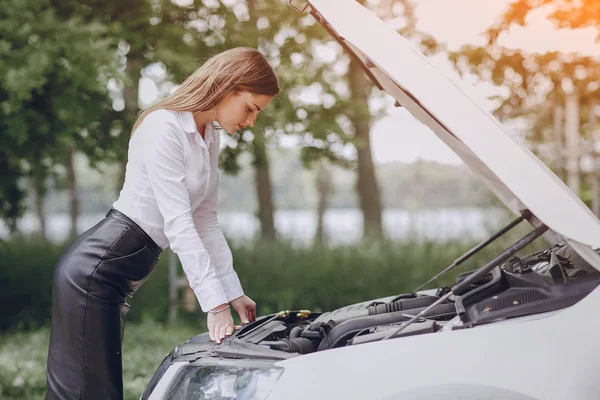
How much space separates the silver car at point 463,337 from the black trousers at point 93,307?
35cm

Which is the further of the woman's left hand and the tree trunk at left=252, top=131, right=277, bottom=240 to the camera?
the tree trunk at left=252, top=131, right=277, bottom=240

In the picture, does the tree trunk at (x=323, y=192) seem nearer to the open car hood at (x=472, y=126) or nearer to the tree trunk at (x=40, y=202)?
the tree trunk at (x=40, y=202)

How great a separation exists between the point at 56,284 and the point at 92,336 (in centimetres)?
23

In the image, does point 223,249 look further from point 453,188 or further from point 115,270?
point 453,188

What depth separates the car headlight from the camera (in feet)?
6.32

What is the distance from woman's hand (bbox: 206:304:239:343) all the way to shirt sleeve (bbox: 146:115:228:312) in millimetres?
30

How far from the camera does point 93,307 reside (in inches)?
92.9

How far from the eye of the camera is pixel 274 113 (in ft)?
24.4

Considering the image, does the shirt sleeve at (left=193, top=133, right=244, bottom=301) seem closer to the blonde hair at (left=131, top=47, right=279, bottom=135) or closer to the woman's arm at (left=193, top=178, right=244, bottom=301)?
the woman's arm at (left=193, top=178, right=244, bottom=301)

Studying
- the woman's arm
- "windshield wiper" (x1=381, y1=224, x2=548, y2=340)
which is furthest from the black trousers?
"windshield wiper" (x1=381, y1=224, x2=548, y2=340)

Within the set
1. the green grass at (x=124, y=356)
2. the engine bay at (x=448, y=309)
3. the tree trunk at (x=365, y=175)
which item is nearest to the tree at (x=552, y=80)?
the tree trunk at (x=365, y=175)

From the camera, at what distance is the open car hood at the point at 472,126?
1746 mm

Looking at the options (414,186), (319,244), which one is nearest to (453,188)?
(414,186)

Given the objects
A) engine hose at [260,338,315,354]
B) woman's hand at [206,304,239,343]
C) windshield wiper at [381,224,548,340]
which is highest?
windshield wiper at [381,224,548,340]
